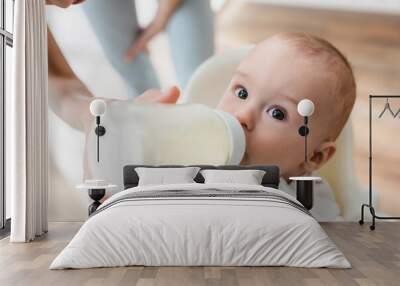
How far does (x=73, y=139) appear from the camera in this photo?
27.8ft

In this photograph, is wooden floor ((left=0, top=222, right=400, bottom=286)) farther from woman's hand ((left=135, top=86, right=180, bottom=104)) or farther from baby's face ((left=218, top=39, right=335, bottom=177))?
woman's hand ((left=135, top=86, right=180, bottom=104))

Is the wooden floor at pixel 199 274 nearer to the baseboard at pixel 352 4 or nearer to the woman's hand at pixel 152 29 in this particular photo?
the woman's hand at pixel 152 29

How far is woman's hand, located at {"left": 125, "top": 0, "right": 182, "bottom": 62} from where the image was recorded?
8.44 meters

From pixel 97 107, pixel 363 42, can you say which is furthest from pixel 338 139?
pixel 97 107

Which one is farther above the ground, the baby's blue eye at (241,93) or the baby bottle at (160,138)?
the baby's blue eye at (241,93)

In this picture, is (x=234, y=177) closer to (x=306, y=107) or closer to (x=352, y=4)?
(x=306, y=107)

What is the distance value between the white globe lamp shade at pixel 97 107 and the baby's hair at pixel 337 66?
2431mm

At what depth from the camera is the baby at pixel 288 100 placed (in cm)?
819

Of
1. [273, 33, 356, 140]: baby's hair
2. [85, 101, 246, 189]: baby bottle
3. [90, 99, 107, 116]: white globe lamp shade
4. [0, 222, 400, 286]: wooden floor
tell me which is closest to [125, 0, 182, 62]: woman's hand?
[85, 101, 246, 189]: baby bottle

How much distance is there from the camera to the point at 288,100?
26.9ft

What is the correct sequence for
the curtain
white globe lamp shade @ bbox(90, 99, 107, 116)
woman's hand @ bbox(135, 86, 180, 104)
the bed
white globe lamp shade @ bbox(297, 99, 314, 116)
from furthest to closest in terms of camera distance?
1. woman's hand @ bbox(135, 86, 180, 104)
2. white globe lamp shade @ bbox(90, 99, 107, 116)
3. white globe lamp shade @ bbox(297, 99, 314, 116)
4. the curtain
5. the bed

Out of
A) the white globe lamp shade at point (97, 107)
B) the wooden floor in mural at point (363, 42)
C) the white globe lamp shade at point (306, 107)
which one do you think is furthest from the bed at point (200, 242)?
the wooden floor in mural at point (363, 42)

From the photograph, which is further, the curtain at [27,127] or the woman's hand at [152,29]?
the woman's hand at [152,29]

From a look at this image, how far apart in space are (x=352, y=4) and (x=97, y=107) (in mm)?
3524
